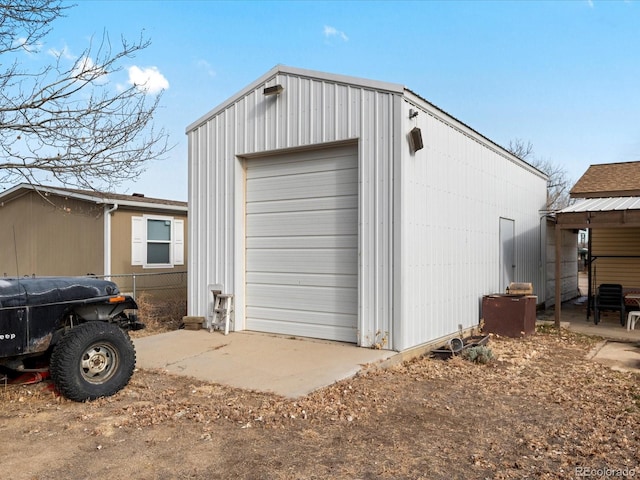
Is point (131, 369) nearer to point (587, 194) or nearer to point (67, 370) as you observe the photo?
point (67, 370)

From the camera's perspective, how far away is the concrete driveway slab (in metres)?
5.76

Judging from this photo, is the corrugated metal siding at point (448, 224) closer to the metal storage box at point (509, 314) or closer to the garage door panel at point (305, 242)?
the metal storage box at point (509, 314)

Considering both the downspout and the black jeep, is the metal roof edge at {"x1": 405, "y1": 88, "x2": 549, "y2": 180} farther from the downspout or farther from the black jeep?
the downspout

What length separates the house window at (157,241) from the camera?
13.6 m

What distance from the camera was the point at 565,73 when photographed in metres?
11.9

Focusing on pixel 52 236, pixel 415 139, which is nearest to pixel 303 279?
pixel 415 139

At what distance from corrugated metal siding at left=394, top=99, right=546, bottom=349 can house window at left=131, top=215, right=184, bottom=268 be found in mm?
8806

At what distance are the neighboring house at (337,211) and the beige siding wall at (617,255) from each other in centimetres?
638

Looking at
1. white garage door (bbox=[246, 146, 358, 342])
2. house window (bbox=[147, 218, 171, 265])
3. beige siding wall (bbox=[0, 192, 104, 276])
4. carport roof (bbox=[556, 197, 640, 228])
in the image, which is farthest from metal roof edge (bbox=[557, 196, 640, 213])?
beige siding wall (bbox=[0, 192, 104, 276])

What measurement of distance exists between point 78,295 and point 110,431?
5.17ft

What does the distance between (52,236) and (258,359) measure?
10.2m

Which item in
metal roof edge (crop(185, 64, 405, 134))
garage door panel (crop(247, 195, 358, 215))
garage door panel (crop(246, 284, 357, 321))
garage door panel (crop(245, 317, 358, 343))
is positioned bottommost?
garage door panel (crop(245, 317, 358, 343))

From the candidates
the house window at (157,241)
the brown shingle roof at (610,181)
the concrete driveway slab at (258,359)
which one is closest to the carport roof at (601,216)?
the brown shingle roof at (610,181)

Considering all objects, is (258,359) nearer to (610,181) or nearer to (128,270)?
(128,270)
